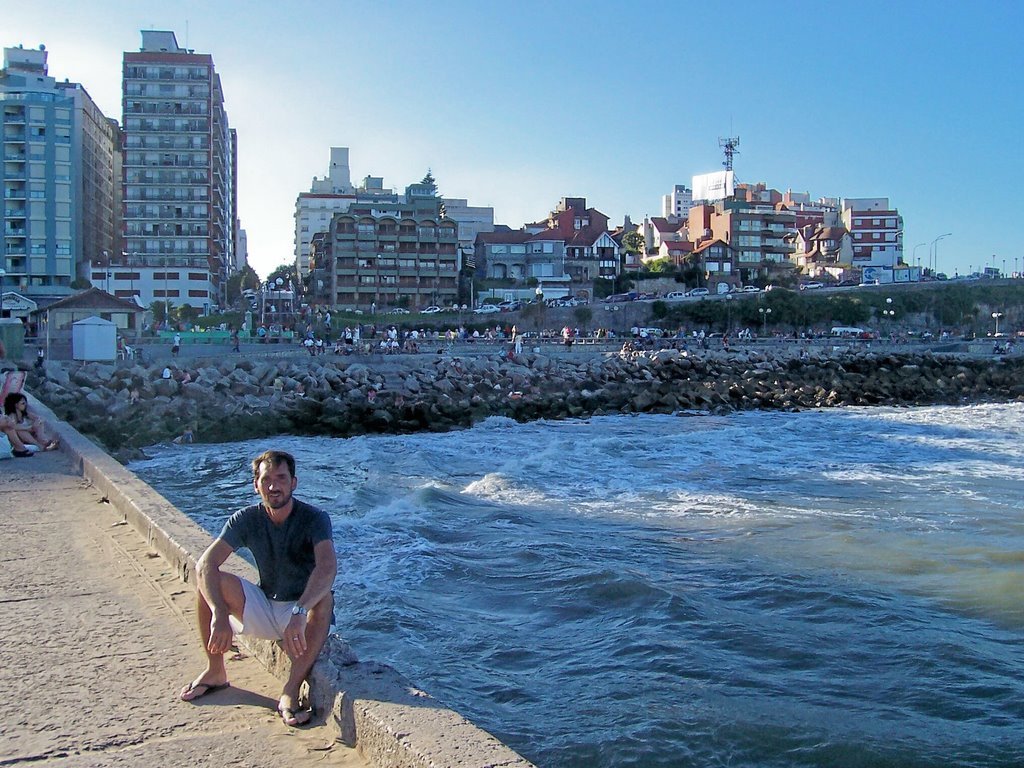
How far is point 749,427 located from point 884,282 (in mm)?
72176

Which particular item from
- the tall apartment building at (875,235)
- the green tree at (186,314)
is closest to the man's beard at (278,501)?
the green tree at (186,314)

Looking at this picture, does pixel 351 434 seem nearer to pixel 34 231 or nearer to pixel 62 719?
pixel 62 719

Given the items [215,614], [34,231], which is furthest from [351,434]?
[34,231]

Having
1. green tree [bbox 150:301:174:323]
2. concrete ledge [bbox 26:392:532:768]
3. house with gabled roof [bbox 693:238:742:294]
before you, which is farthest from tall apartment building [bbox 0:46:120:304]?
concrete ledge [bbox 26:392:532:768]

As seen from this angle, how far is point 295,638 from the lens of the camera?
435cm

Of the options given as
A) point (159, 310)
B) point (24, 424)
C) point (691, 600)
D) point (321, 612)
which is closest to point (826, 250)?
point (159, 310)

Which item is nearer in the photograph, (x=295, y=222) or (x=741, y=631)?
(x=741, y=631)

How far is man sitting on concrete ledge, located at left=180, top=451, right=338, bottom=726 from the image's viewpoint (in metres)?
4.43

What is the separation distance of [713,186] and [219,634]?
140m

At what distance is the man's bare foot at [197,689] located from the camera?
4480mm

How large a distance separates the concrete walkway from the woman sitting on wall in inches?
223

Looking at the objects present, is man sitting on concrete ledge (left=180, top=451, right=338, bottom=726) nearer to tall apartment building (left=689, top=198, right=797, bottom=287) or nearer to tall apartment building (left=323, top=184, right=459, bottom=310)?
tall apartment building (left=323, top=184, right=459, bottom=310)

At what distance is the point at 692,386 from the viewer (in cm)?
3666

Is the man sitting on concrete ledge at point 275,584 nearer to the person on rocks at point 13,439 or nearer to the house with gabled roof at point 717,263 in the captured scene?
the person on rocks at point 13,439
